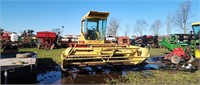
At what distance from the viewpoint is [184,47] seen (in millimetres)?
13688

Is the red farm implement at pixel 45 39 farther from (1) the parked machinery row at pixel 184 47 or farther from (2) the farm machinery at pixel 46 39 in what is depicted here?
(1) the parked machinery row at pixel 184 47

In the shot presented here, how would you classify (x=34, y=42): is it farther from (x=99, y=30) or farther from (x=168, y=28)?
(x=168, y=28)

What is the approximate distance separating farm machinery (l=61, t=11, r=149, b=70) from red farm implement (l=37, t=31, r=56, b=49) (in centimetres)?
1257

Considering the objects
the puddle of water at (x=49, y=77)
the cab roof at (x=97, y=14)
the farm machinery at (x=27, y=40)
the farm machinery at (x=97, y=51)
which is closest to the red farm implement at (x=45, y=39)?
the farm machinery at (x=27, y=40)

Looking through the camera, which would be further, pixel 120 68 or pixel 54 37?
pixel 54 37

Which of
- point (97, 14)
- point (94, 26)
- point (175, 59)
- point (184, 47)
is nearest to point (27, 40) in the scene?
point (94, 26)

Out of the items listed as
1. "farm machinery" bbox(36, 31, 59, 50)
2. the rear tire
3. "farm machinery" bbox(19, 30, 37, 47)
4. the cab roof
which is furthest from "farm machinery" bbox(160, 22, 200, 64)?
"farm machinery" bbox(19, 30, 37, 47)

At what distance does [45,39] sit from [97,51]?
49.8 ft

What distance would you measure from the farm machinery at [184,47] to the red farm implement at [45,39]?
Answer: 39.9ft

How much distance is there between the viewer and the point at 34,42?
25875 millimetres

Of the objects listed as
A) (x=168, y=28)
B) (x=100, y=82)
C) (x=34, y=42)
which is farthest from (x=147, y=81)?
(x=168, y=28)

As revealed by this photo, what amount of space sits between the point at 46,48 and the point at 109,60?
47.4 feet

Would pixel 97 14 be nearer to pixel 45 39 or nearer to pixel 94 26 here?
pixel 94 26

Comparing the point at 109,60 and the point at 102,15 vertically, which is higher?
the point at 102,15
